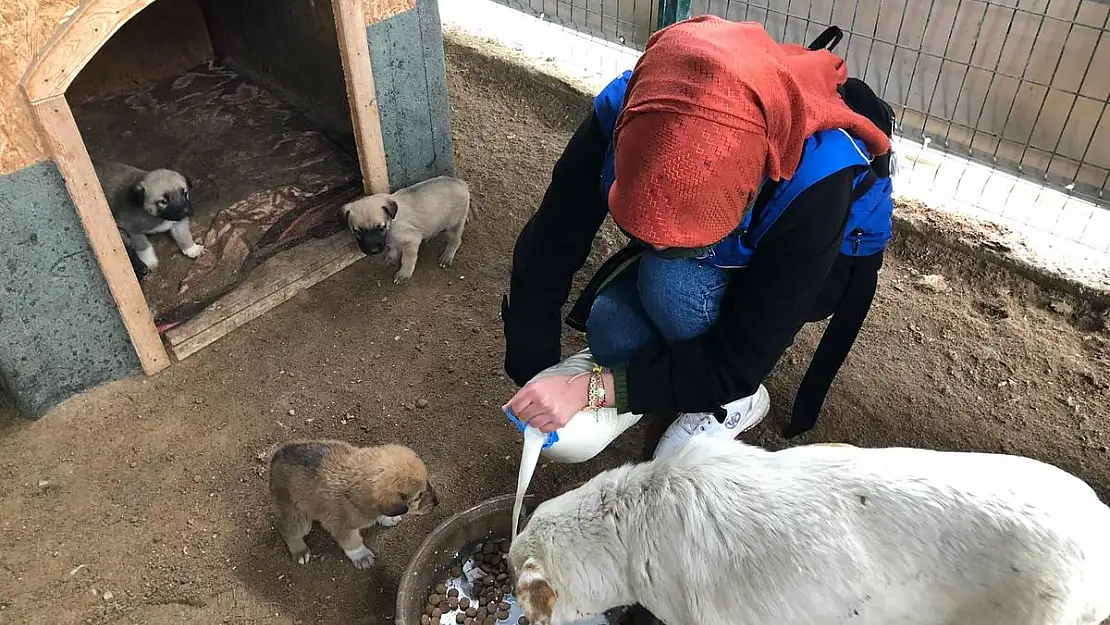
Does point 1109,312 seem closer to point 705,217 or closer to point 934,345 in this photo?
point 934,345

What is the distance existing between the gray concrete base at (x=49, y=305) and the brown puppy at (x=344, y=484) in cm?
108

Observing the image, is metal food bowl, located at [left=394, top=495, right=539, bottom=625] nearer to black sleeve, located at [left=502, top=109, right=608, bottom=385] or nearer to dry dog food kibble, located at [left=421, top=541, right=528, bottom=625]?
dry dog food kibble, located at [left=421, top=541, right=528, bottom=625]

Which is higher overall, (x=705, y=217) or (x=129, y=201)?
(x=705, y=217)

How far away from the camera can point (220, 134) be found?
4426 millimetres

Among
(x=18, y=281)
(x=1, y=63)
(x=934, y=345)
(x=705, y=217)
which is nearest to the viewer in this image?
(x=705, y=217)

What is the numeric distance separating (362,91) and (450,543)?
191 centimetres

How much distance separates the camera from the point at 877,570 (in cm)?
176

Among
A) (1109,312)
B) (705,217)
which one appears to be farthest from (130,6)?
(1109,312)

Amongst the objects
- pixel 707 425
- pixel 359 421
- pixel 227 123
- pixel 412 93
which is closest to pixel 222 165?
pixel 227 123

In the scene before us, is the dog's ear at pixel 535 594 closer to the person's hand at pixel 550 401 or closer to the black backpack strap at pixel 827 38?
the person's hand at pixel 550 401

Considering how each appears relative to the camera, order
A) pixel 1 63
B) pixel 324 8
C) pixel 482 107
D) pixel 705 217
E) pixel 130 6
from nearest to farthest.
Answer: pixel 705 217
pixel 1 63
pixel 130 6
pixel 324 8
pixel 482 107

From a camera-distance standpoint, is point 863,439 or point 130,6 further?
point 863,439

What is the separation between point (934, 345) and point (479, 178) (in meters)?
2.36

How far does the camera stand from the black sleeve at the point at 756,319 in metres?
1.92
